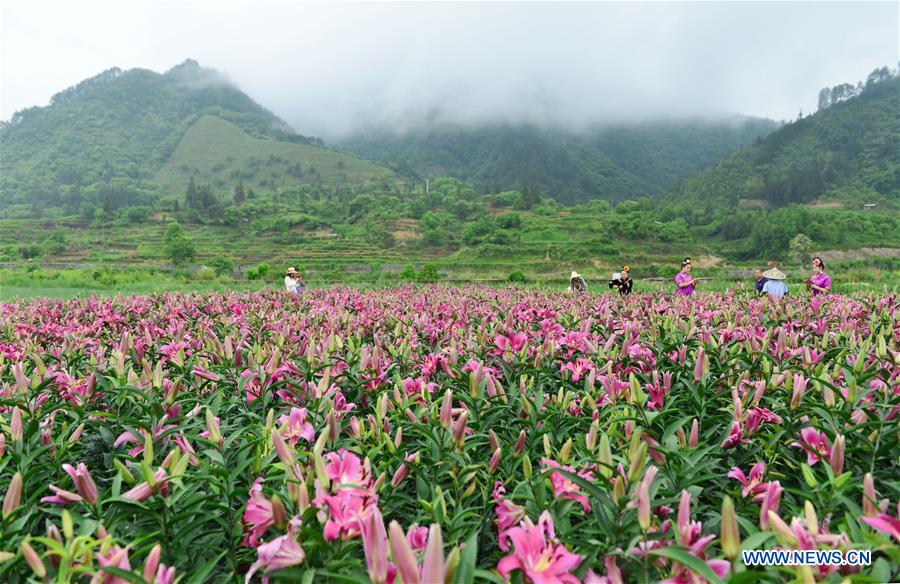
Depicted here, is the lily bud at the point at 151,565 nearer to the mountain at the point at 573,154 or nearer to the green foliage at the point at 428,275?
the green foliage at the point at 428,275

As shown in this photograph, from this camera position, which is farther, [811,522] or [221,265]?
[221,265]

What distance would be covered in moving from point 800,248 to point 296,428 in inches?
2350

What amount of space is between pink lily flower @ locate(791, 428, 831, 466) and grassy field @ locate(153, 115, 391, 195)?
118744 mm

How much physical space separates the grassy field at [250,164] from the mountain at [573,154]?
19.0 metres

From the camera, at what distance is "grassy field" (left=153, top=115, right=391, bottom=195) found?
380 ft

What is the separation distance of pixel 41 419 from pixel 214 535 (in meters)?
1.10

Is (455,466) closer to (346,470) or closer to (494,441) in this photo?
(494,441)

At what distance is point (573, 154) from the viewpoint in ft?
510

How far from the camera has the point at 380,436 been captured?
154 cm

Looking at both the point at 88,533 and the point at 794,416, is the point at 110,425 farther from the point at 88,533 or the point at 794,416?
the point at 794,416

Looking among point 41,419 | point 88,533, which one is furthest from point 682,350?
point 41,419

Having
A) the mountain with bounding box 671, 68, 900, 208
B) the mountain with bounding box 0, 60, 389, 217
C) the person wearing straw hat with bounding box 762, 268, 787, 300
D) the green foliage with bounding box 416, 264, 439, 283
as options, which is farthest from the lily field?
the mountain with bounding box 0, 60, 389, 217

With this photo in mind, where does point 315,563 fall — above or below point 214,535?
above

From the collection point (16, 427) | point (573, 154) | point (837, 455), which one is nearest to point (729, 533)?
point (837, 455)
